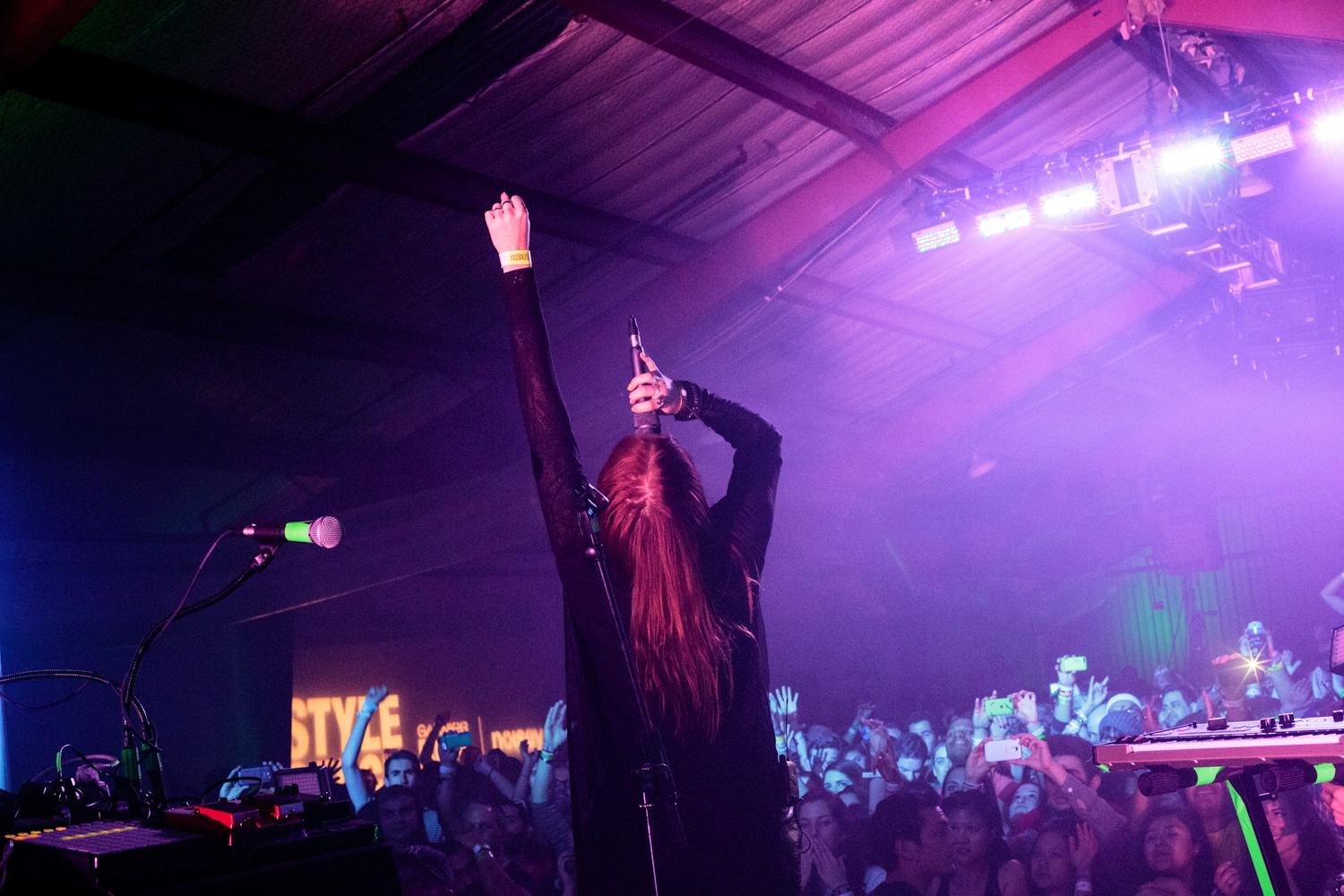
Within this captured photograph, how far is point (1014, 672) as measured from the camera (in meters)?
11.6

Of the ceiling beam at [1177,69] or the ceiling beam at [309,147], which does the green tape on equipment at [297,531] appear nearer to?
the ceiling beam at [309,147]

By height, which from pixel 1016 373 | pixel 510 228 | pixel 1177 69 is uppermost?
pixel 1177 69

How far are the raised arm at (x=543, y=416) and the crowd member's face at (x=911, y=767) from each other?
734cm

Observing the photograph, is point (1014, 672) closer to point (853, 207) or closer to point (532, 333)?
point (853, 207)

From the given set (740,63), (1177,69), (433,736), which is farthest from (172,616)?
(433,736)

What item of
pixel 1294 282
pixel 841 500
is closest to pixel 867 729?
pixel 841 500

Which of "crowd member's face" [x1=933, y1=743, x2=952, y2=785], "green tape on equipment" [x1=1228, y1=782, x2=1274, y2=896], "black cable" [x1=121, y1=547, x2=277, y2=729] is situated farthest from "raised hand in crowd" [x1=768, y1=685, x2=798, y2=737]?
"black cable" [x1=121, y1=547, x2=277, y2=729]

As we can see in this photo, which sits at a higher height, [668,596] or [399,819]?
[668,596]

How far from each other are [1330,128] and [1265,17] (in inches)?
35.3

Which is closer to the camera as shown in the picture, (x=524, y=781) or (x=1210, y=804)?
(x=1210, y=804)

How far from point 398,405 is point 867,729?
13.8 feet

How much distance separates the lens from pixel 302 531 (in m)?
1.70

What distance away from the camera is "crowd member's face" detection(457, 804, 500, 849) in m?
6.63

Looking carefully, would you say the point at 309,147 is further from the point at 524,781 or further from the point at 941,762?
the point at 941,762
